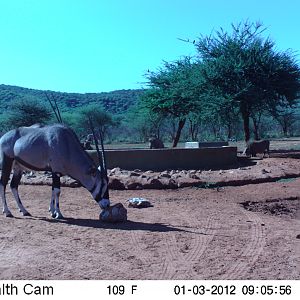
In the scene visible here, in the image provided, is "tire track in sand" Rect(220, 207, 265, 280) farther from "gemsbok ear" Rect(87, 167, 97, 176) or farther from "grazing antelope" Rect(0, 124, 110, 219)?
"gemsbok ear" Rect(87, 167, 97, 176)

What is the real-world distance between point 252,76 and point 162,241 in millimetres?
22313

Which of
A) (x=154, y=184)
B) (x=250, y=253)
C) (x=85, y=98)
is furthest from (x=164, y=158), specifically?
(x=85, y=98)

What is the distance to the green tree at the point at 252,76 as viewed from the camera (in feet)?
95.7

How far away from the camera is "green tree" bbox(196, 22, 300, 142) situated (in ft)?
95.7

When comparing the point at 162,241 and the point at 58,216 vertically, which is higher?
the point at 58,216

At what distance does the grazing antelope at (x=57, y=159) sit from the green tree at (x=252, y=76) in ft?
60.1

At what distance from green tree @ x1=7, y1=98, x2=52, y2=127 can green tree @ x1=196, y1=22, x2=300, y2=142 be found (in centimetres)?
2385

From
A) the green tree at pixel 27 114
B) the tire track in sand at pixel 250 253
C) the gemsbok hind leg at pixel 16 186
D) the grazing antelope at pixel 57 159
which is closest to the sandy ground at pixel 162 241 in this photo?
the tire track in sand at pixel 250 253

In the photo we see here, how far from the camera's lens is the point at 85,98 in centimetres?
9462

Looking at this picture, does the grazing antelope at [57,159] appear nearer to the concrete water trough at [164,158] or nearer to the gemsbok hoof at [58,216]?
the gemsbok hoof at [58,216]

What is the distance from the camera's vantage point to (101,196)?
35.9 ft

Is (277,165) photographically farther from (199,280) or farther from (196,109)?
(199,280)

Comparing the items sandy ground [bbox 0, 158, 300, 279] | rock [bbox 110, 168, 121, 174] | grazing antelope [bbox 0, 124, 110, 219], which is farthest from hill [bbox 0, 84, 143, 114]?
grazing antelope [bbox 0, 124, 110, 219]

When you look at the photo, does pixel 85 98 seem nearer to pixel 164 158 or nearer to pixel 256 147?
pixel 256 147
